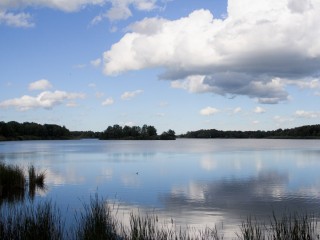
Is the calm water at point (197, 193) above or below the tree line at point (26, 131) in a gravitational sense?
below

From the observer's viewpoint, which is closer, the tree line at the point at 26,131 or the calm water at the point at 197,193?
the calm water at the point at 197,193

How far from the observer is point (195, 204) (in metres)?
Result: 17.5

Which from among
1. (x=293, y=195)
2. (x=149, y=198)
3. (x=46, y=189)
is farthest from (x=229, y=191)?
(x=46, y=189)

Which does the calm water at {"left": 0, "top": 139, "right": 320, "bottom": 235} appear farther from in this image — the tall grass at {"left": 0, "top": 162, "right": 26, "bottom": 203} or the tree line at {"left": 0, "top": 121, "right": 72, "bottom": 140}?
the tree line at {"left": 0, "top": 121, "right": 72, "bottom": 140}

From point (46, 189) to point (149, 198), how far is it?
6684 millimetres

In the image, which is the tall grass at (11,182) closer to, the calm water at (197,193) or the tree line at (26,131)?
the calm water at (197,193)

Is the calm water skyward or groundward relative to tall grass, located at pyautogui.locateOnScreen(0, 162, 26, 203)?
groundward

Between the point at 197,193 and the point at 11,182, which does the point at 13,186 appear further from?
the point at 197,193

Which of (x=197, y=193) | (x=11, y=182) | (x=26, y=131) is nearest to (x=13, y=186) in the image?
(x=11, y=182)

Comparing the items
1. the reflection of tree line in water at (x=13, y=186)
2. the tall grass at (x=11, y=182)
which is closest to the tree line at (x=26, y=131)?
the reflection of tree line in water at (x=13, y=186)

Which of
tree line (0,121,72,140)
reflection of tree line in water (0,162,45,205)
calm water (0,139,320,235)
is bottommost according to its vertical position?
calm water (0,139,320,235)

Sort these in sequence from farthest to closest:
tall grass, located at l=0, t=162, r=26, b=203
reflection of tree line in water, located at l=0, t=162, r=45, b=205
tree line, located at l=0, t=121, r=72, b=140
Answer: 1. tree line, located at l=0, t=121, r=72, b=140
2. tall grass, located at l=0, t=162, r=26, b=203
3. reflection of tree line in water, located at l=0, t=162, r=45, b=205

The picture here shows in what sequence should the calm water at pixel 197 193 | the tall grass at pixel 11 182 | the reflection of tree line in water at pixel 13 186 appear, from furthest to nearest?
the tall grass at pixel 11 182, the reflection of tree line in water at pixel 13 186, the calm water at pixel 197 193

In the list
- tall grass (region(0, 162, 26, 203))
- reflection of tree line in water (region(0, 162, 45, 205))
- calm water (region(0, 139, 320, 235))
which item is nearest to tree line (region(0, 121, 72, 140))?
calm water (region(0, 139, 320, 235))
